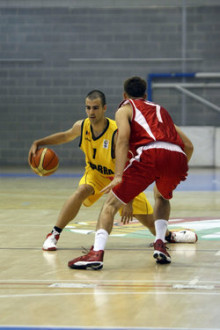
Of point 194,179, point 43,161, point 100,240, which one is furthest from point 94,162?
point 194,179

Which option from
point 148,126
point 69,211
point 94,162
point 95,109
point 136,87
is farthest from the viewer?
point 94,162

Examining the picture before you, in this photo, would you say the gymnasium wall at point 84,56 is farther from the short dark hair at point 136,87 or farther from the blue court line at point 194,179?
the short dark hair at point 136,87

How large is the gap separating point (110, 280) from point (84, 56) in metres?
17.4

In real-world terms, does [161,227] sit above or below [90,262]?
above

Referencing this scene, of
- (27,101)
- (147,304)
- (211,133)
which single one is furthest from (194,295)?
(27,101)

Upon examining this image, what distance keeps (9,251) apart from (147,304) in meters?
2.44

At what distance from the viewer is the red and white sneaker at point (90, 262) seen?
17.7 feet

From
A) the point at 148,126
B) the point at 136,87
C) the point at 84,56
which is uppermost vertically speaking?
the point at 84,56

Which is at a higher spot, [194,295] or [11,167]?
[194,295]

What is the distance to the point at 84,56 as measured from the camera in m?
21.9

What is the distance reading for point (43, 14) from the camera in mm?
21875

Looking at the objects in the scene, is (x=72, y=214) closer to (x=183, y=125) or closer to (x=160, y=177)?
(x=160, y=177)

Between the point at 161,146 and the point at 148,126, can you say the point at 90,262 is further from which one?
the point at 148,126

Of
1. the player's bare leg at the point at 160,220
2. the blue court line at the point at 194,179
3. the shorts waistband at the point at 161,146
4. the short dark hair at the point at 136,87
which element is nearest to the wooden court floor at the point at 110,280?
the player's bare leg at the point at 160,220
